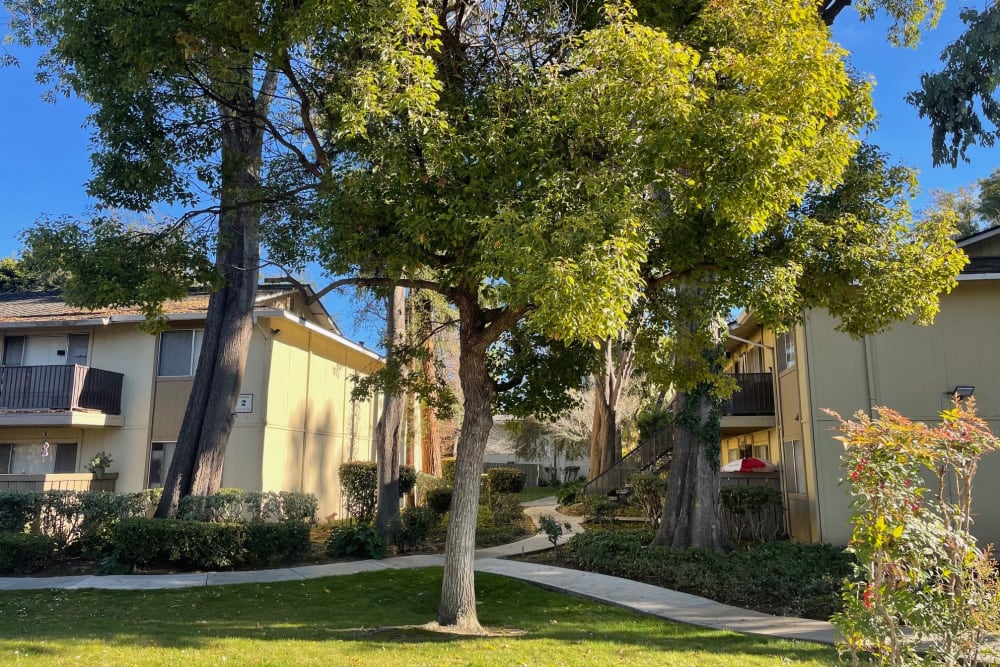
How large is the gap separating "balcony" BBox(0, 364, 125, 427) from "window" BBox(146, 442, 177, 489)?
45.8 inches

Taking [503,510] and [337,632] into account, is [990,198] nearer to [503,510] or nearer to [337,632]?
[503,510]

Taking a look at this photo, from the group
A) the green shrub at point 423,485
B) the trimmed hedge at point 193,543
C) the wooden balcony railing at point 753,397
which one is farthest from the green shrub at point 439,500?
the wooden balcony railing at point 753,397

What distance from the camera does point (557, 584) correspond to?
1150cm

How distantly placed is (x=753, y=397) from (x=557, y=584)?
9990 millimetres

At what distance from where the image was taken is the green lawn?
7324mm

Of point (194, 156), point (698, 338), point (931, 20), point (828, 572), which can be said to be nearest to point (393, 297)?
point (194, 156)

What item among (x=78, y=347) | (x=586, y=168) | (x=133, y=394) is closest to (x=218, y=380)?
(x=133, y=394)

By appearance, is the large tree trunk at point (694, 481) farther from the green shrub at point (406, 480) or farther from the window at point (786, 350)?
the green shrub at point (406, 480)

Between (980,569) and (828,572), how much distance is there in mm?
6865

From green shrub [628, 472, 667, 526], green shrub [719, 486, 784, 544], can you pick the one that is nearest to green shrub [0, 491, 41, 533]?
green shrub [628, 472, 667, 526]

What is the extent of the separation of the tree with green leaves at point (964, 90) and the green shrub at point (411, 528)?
1289cm

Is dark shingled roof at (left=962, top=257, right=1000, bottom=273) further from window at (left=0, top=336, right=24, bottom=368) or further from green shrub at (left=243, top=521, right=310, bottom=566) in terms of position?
window at (left=0, top=336, right=24, bottom=368)

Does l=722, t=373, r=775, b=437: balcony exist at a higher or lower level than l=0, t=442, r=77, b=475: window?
higher

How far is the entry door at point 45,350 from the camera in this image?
63.8 feet
